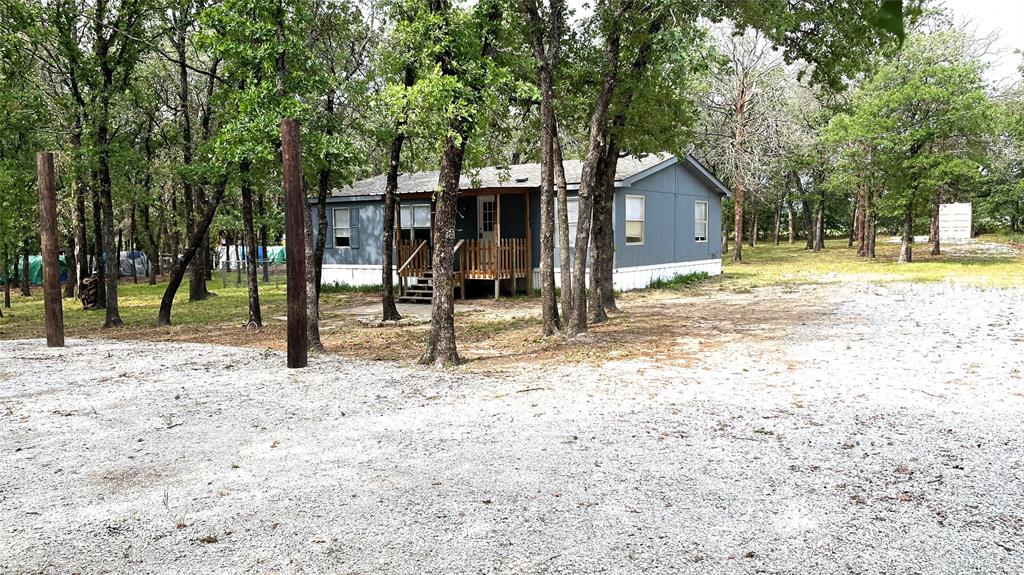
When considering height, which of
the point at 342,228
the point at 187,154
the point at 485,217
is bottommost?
the point at 342,228

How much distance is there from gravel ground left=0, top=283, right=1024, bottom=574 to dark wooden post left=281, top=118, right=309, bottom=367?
22.9 inches

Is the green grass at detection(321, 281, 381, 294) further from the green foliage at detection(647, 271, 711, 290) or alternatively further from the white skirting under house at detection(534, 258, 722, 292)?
the green foliage at detection(647, 271, 711, 290)

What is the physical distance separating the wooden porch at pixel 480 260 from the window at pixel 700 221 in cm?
654

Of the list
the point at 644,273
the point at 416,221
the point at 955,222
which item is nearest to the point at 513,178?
the point at 416,221

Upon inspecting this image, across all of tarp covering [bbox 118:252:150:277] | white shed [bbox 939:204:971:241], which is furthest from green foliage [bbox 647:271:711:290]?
white shed [bbox 939:204:971:241]

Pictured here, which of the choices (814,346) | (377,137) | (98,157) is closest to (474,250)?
(377,137)

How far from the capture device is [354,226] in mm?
22234

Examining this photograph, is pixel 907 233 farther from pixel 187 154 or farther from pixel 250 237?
pixel 187 154

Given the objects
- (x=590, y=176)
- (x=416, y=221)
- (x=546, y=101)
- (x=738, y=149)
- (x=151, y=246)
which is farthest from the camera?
(x=151, y=246)

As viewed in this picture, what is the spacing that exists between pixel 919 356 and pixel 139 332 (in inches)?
531

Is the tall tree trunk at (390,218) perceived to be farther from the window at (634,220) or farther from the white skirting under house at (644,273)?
the window at (634,220)

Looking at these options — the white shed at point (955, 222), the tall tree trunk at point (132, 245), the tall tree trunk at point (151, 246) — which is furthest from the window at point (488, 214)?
the white shed at point (955, 222)

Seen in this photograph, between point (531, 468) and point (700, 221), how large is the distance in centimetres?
1941

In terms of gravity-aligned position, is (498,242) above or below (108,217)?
below
